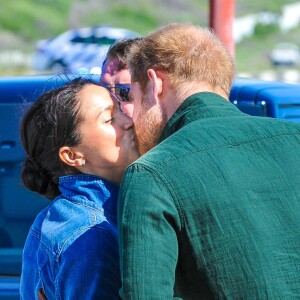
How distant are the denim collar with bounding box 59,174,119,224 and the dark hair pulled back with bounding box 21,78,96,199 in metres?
0.06

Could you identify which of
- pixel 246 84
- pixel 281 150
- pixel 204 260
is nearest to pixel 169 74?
pixel 281 150

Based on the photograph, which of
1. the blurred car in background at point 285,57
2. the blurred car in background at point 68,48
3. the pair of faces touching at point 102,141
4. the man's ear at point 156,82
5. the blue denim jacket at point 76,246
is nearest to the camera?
the blue denim jacket at point 76,246

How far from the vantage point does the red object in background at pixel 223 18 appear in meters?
5.69

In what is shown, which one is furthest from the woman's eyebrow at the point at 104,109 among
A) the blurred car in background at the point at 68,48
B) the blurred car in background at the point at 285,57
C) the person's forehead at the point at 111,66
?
the blurred car in background at the point at 285,57

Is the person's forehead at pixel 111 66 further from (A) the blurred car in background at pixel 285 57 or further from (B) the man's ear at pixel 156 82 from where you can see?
(A) the blurred car in background at pixel 285 57

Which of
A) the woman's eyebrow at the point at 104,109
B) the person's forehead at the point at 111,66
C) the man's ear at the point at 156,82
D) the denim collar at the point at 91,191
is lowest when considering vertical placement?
the person's forehead at the point at 111,66

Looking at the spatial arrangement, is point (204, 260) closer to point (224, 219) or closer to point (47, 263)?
point (224, 219)

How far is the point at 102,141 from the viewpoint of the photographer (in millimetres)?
2314

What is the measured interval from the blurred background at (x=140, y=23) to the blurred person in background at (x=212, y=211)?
91.3ft

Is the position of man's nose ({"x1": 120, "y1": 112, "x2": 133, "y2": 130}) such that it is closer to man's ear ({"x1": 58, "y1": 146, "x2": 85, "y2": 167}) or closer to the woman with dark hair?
the woman with dark hair

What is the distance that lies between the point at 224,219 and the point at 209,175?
11cm

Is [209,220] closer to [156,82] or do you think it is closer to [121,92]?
[156,82]

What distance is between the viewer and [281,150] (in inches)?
81.8

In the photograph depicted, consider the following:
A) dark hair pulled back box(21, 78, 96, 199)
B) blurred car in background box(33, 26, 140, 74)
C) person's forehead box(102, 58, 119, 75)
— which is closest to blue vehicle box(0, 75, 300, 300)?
person's forehead box(102, 58, 119, 75)
